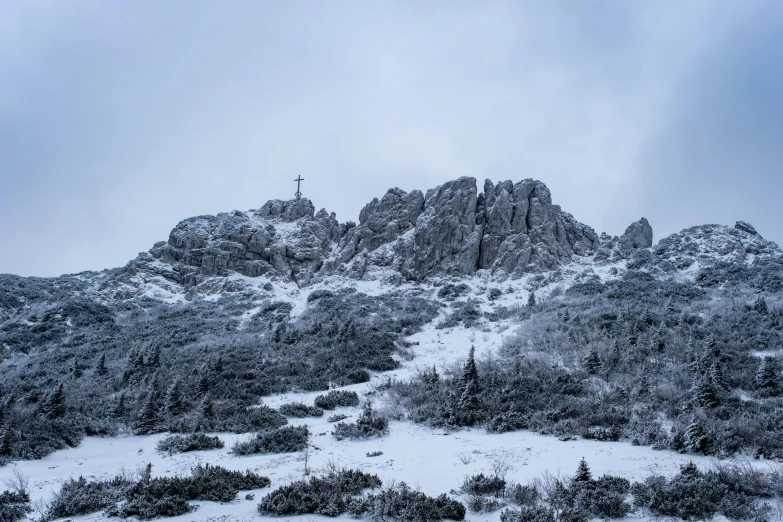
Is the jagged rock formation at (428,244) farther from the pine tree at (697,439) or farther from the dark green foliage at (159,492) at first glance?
the dark green foliage at (159,492)

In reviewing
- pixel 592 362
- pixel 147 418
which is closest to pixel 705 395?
pixel 592 362

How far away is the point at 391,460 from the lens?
12406 millimetres

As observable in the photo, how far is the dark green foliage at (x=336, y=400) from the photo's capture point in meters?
18.1

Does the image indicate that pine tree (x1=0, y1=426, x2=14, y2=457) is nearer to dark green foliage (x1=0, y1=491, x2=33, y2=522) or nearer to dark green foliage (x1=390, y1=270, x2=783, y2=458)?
dark green foliage (x1=0, y1=491, x2=33, y2=522)

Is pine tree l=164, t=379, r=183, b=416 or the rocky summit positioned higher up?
the rocky summit

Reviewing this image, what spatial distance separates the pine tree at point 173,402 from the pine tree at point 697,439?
701 inches

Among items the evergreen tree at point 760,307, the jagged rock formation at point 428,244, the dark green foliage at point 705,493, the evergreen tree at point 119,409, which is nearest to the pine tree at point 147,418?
the evergreen tree at point 119,409

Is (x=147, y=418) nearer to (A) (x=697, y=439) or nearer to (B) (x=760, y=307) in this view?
(A) (x=697, y=439)

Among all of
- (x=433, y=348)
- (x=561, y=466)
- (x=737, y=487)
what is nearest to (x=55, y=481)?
(x=561, y=466)

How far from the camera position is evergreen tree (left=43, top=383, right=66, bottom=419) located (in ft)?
51.4

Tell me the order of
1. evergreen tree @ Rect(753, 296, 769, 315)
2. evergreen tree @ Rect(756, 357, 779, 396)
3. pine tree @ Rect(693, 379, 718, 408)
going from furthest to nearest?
evergreen tree @ Rect(753, 296, 769, 315) → evergreen tree @ Rect(756, 357, 779, 396) → pine tree @ Rect(693, 379, 718, 408)

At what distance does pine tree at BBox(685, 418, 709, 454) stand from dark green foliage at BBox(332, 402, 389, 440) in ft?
30.4

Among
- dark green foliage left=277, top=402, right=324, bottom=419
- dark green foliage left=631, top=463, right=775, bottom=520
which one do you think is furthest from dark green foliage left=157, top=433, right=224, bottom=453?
dark green foliage left=631, top=463, right=775, bottom=520

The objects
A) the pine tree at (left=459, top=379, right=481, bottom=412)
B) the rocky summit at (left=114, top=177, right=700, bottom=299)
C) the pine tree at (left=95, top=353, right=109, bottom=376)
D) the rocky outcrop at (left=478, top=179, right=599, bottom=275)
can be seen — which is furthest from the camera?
the rocky summit at (left=114, top=177, right=700, bottom=299)
